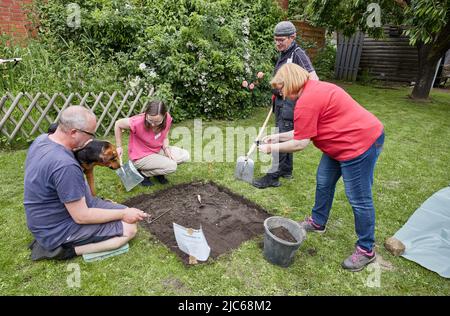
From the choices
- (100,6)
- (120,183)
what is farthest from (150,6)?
(120,183)

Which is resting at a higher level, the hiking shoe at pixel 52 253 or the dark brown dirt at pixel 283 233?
the dark brown dirt at pixel 283 233

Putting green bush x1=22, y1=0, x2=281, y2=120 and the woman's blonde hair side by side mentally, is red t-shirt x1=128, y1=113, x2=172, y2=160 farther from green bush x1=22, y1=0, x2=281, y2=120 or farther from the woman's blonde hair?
green bush x1=22, y1=0, x2=281, y2=120

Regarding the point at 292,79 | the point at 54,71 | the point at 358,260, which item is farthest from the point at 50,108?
the point at 358,260

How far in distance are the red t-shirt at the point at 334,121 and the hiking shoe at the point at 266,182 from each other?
160cm

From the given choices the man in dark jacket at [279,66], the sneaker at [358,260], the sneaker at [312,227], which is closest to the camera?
the sneaker at [358,260]

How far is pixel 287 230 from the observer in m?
2.62

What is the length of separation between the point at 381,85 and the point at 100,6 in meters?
10.8

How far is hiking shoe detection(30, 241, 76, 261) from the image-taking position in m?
2.34

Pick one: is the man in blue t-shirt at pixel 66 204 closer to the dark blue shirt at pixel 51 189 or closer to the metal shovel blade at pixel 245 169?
the dark blue shirt at pixel 51 189

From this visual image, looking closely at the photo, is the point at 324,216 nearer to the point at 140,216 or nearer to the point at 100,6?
the point at 140,216

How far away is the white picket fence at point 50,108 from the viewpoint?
175 inches

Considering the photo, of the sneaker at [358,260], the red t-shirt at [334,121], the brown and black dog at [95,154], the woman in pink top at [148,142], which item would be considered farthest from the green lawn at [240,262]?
the red t-shirt at [334,121]

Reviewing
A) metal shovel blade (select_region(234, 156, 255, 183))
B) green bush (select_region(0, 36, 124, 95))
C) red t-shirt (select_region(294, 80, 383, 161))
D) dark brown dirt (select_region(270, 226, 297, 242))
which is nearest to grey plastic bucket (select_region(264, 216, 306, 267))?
dark brown dirt (select_region(270, 226, 297, 242))

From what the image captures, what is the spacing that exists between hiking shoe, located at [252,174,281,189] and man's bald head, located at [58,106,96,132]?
226 centimetres
